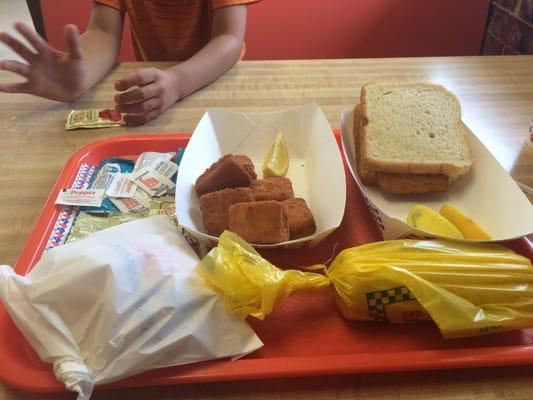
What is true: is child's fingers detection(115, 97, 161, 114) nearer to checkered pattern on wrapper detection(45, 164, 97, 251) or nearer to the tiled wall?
checkered pattern on wrapper detection(45, 164, 97, 251)

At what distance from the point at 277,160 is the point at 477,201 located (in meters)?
0.36

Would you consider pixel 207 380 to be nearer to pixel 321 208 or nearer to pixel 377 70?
pixel 321 208

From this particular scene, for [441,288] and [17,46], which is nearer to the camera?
[441,288]

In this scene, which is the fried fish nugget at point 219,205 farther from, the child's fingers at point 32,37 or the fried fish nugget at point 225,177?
the child's fingers at point 32,37

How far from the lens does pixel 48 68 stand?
1051 mm

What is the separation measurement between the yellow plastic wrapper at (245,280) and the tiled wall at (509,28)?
5.10 ft

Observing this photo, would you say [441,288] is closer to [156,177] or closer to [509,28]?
[156,177]

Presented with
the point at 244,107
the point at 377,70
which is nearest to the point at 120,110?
the point at 244,107

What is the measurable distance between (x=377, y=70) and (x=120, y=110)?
0.67 metres

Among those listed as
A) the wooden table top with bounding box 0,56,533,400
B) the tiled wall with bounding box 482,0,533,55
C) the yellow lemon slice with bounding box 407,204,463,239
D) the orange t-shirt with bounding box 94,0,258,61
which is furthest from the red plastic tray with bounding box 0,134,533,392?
the tiled wall with bounding box 482,0,533,55

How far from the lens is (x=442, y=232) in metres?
0.66

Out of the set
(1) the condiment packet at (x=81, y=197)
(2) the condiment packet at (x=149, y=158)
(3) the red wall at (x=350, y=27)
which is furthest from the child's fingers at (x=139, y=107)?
(3) the red wall at (x=350, y=27)

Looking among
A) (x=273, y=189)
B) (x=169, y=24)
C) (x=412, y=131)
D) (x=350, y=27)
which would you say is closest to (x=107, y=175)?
(x=273, y=189)

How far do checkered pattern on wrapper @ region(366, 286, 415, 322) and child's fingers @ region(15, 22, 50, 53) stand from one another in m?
0.89
